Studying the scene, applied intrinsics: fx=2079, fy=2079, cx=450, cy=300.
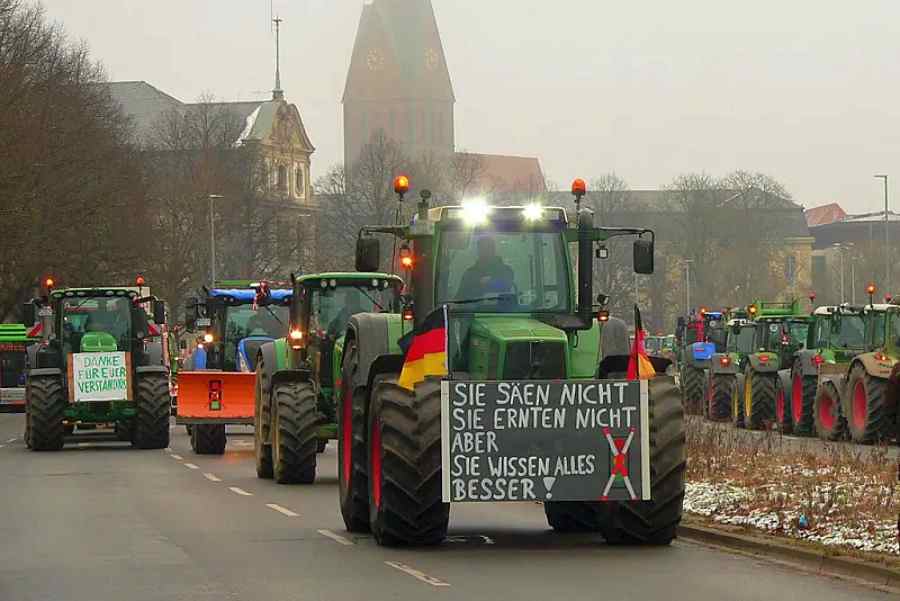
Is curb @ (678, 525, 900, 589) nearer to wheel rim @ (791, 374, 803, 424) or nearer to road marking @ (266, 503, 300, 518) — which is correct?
road marking @ (266, 503, 300, 518)

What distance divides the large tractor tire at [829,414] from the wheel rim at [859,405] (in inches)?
39.6

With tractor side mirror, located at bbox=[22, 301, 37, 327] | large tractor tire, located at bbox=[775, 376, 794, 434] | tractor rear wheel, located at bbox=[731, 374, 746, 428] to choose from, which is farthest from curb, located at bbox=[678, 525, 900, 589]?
tractor rear wheel, located at bbox=[731, 374, 746, 428]

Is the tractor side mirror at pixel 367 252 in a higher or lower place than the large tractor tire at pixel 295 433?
higher

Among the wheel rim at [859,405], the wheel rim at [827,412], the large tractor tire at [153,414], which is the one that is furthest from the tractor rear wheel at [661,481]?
the large tractor tire at [153,414]

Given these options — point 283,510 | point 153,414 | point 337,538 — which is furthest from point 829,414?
point 337,538

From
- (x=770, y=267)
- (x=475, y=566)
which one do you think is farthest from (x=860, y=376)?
(x=770, y=267)

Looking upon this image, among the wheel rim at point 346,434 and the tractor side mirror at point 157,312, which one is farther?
the tractor side mirror at point 157,312

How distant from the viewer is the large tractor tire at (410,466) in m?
Result: 16.0

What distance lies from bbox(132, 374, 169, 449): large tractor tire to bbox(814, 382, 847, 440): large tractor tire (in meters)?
10.9

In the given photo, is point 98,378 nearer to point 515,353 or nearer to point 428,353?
point 428,353

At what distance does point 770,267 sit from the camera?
143750mm

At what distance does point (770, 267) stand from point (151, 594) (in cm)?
13247

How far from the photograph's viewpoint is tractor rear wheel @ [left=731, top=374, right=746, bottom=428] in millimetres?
41294

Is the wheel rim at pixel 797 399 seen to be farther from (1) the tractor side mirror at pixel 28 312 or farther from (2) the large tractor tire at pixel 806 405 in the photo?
(1) the tractor side mirror at pixel 28 312
